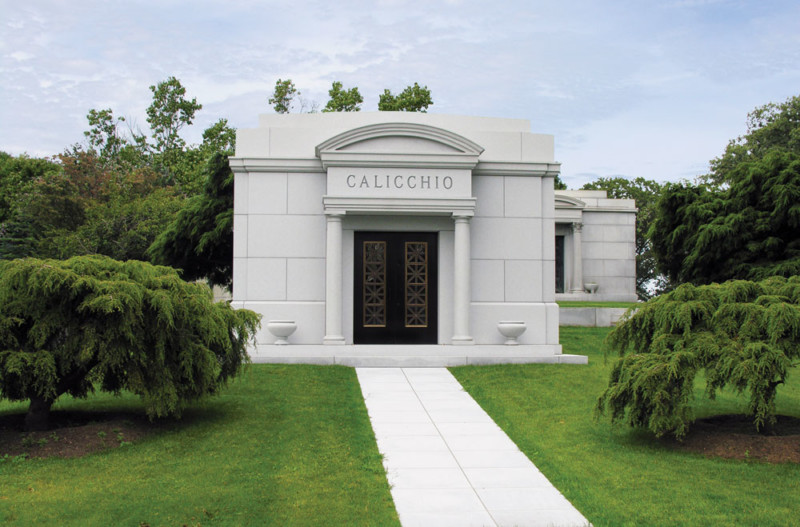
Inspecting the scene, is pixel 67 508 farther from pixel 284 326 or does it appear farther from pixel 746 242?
pixel 746 242

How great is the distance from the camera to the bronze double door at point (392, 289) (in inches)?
628

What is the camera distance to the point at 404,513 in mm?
6230

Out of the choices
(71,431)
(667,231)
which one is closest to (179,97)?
(667,231)

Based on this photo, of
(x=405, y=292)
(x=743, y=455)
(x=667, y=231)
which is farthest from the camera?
(x=667, y=231)

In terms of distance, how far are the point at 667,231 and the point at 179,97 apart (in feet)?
134

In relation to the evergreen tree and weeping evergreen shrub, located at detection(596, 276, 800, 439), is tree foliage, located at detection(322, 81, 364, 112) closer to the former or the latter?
the evergreen tree

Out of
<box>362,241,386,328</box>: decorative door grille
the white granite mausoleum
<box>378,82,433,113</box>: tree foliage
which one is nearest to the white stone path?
the white granite mausoleum

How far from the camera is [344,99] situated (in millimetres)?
40250

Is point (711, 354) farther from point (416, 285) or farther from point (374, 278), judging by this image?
point (374, 278)

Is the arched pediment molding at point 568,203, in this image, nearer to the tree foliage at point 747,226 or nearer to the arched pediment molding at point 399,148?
the tree foliage at point 747,226

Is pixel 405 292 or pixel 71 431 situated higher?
pixel 405 292

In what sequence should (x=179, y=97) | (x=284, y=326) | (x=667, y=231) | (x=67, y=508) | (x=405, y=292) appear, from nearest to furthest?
(x=67, y=508)
(x=284, y=326)
(x=405, y=292)
(x=667, y=231)
(x=179, y=97)

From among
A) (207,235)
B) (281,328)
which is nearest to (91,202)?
(207,235)

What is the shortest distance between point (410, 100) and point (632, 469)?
113 feet
